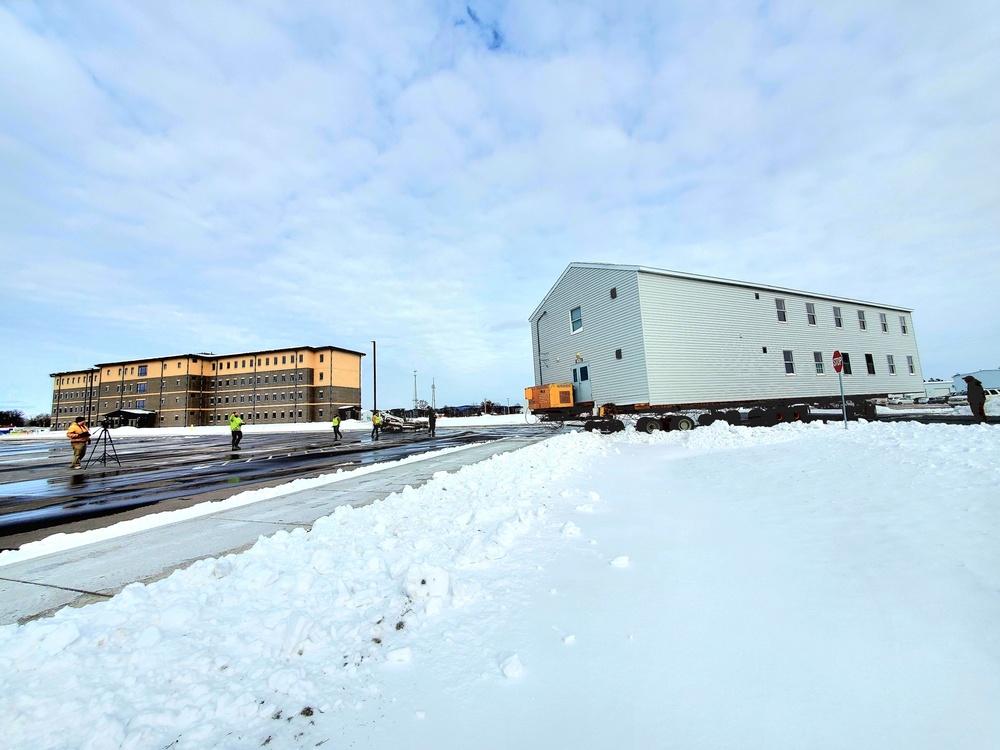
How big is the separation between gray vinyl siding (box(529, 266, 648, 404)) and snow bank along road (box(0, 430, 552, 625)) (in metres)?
13.0

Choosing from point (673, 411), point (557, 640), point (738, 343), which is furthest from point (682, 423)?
point (557, 640)

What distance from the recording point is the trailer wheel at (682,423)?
18.2 meters

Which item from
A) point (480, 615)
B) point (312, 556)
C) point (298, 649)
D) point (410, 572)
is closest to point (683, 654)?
point (480, 615)

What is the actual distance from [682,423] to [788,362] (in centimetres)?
837

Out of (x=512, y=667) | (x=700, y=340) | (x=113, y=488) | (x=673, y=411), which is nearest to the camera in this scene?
(x=512, y=667)

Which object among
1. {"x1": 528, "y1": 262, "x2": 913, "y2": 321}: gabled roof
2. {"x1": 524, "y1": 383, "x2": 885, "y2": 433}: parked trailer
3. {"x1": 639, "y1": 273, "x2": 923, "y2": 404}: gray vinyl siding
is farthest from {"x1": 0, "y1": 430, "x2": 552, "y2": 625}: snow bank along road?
{"x1": 528, "y1": 262, "x2": 913, "y2": 321}: gabled roof

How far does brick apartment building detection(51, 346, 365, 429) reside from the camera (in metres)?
71.6

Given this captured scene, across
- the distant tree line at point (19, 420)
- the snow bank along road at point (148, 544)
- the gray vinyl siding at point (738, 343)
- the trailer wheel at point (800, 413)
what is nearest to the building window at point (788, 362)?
the gray vinyl siding at point (738, 343)

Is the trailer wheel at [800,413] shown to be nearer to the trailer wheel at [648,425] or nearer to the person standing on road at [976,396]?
the person standing on road at [976,396]

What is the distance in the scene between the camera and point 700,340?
19.7m

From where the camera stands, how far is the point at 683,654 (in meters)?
2.64

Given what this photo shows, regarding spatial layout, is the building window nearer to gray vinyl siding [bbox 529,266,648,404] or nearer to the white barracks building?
the white barracks building

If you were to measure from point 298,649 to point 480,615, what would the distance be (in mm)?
1232

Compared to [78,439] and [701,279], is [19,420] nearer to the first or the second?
[78,439]
